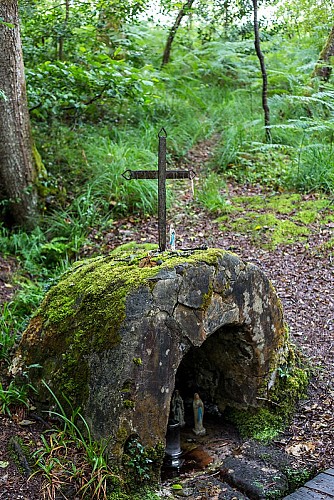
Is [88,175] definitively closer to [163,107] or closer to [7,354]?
[163,107]

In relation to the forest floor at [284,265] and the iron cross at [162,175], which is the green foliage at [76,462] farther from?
the iron cross at [162,175]

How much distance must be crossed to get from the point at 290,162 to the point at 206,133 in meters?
1.95

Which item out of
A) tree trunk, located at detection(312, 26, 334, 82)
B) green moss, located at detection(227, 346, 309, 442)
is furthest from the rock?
tree trunk, located at detection(312, 26, 334, 82)

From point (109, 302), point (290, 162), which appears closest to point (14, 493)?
point (109, 302)

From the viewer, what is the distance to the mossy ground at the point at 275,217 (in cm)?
699

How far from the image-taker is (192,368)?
13.5 feet

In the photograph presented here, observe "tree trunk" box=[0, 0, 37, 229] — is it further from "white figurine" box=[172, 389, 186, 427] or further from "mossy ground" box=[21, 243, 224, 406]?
"white figurine" box=[172, 389, 186, 427]

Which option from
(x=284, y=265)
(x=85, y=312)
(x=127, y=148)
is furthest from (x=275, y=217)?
(x=85, y=312)

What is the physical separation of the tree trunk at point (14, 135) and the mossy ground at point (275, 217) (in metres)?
2.60

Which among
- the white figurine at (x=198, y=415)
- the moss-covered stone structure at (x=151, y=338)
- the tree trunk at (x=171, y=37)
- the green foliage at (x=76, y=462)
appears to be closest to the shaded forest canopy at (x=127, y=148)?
the tree trunk at (x=171, y=37)

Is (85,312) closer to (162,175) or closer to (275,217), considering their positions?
(162,175)

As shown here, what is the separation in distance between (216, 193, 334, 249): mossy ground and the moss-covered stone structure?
10.00 feet

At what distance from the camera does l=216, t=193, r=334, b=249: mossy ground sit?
699 centimetres

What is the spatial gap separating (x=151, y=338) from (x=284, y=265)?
3491mm
